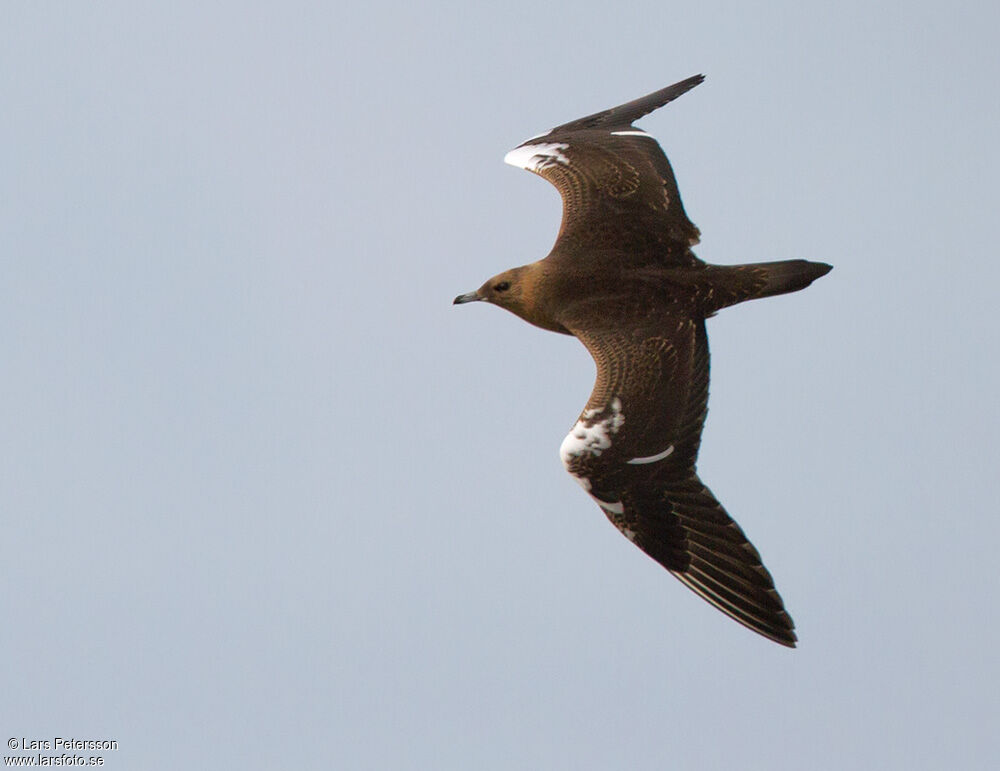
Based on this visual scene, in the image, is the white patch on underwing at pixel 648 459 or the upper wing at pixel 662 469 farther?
the white patch on underwing at pixel 648 459

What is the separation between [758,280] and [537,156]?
310 centimetres

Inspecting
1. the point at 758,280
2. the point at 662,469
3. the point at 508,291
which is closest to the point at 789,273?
the point at 758,280

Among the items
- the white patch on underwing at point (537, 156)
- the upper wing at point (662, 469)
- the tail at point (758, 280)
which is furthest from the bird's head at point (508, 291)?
the tail at point (758, 280)

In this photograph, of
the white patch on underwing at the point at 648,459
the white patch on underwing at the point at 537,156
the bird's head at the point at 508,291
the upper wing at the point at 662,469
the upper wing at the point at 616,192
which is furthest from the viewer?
the white patch on underwing at the point at 537,156

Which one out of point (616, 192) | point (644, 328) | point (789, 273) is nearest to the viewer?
point (644, 328)

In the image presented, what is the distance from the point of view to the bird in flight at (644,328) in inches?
676

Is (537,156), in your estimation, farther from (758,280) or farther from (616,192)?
(758,280)

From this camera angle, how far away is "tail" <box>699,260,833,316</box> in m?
18.0

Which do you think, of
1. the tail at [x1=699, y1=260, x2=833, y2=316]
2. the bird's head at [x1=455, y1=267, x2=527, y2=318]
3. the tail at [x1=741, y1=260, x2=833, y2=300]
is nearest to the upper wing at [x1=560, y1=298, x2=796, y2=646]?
the tail at [x1=699, y1=260, x2=833, y2=316]

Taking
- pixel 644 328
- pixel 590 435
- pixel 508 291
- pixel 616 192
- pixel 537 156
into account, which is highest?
pixel 537 156

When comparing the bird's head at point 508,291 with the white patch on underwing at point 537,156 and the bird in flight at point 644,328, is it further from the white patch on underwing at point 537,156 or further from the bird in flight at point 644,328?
the white patch on underwing at point 537,156

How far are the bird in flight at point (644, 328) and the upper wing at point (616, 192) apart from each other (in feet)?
0.04

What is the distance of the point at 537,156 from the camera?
1978 cm

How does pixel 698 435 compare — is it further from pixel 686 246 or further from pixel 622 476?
pixel 686 246
